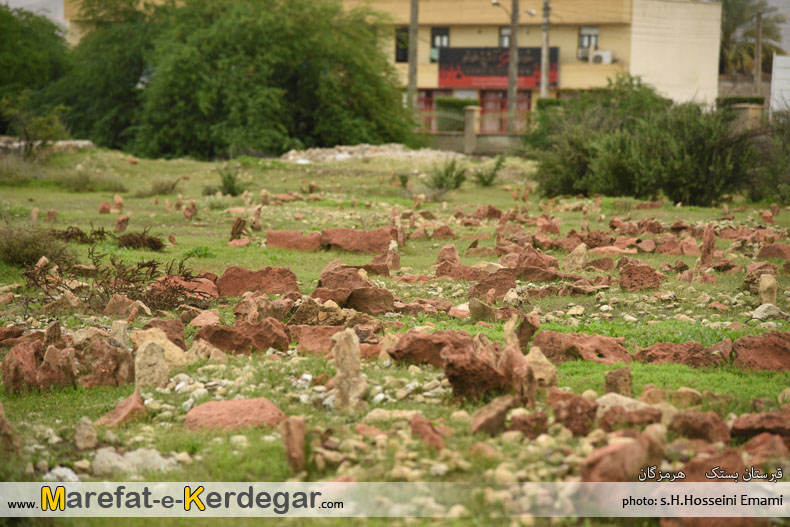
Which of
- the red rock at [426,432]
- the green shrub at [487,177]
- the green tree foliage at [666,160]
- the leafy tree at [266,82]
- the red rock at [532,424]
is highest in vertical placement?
the leafy tree at [266,82]

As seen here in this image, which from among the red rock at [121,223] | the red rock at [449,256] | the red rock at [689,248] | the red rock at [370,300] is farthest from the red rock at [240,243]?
the red rock at [689,248]

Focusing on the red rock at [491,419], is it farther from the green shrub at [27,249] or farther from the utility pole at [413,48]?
the utility pole at [413,48]

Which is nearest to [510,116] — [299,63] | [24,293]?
[299,63]

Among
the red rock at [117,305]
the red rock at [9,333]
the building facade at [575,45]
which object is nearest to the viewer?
the red rock at [9,333]

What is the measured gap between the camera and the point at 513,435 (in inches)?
145

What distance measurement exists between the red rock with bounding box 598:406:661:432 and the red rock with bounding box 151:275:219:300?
14.2 ft

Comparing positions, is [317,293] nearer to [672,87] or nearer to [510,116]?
[510,116]

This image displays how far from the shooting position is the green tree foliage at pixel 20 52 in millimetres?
32625

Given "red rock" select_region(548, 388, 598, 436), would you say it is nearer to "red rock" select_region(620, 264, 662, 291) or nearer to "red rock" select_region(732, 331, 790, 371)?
"red rock" select_region(732, 331, 790, 371)

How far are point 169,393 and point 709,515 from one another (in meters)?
2.64

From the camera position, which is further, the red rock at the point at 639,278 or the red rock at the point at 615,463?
the red rock at the point at 639,278

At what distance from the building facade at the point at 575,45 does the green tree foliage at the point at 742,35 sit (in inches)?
374

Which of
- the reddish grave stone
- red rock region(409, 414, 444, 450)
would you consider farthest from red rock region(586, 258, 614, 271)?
red rock region(409, 414, 444, 450)

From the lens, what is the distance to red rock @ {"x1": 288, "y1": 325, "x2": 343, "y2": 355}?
5418 mm
